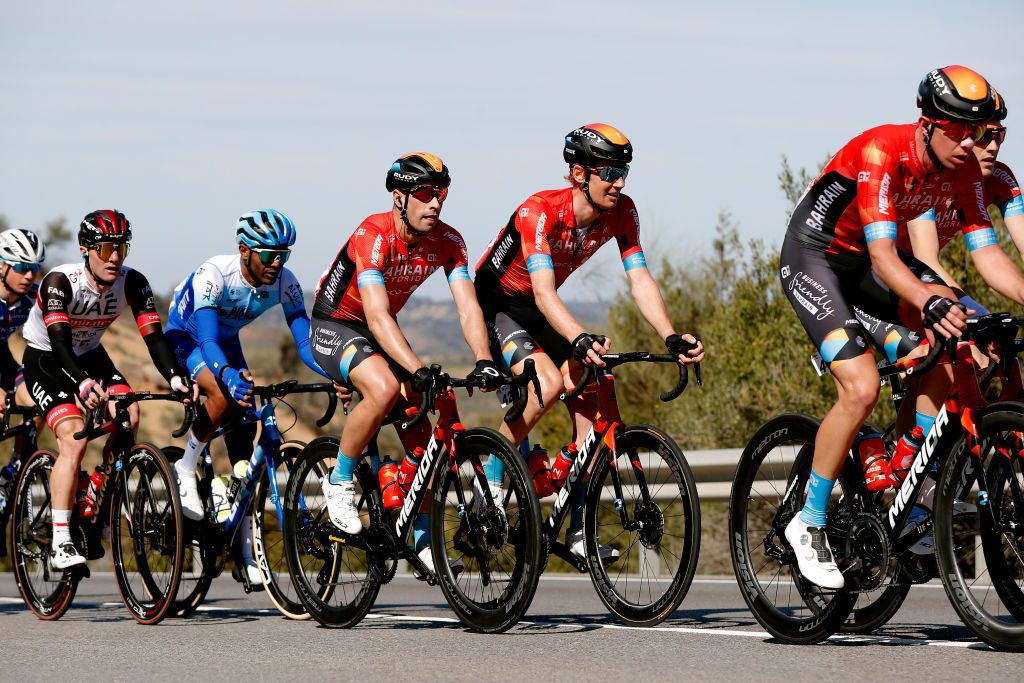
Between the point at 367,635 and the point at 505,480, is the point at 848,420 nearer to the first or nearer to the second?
the point at 505,480

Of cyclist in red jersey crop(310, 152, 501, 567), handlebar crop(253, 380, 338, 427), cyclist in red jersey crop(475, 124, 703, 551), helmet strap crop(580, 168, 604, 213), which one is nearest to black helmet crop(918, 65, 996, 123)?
cyclist in red jersey crop(475, 124, 703, 551)

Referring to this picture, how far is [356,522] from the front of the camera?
8.45 m

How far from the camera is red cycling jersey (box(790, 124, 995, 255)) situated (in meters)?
6.55

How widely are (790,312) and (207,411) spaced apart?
13472 millimetres

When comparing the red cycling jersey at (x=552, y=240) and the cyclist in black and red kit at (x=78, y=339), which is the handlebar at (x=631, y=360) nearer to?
the red cycling jersey at (x=552, y=240)

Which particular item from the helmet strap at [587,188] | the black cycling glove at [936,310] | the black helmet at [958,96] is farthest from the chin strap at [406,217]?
the black cycling glove at [936,310]

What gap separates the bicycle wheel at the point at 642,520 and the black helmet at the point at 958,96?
6.51ft

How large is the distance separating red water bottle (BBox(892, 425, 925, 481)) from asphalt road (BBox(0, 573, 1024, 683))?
30.9 inches

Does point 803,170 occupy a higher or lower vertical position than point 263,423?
higher

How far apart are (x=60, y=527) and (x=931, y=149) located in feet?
20.0

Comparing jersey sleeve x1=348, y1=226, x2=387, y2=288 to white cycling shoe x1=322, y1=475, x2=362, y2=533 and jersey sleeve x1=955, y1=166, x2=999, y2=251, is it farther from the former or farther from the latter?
jersey sleeve x1=955, y1=166, x2=999, y2=251

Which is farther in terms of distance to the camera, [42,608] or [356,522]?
[42,608]

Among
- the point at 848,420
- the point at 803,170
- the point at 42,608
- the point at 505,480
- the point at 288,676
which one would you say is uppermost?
the point at 803,170

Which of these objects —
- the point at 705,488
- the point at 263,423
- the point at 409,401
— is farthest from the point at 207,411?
the point at 705,488
